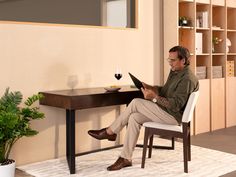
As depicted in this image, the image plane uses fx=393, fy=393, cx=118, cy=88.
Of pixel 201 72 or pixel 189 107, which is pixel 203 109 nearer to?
pixel 201 72

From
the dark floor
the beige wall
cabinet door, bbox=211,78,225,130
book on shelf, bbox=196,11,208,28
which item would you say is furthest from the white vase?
book on shelf, bbox=196,11,208,28

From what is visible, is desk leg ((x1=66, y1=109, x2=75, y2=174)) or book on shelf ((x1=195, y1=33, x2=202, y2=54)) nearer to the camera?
desk leg ((x1=66, y1=109, x2=75, y2=174))

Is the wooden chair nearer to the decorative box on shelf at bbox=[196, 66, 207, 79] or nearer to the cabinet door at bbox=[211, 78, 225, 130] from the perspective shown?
the decorative box on shelf at bbox=[196, 66, 207, 79]

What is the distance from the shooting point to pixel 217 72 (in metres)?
5.49

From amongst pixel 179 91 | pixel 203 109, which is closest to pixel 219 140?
pixel 203 109

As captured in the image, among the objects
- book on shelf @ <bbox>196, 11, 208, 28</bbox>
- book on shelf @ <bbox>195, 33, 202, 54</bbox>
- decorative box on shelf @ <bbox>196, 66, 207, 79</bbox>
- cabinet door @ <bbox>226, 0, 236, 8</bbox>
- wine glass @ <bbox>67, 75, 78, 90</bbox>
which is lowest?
wine glass @ <bbox>67, 75, 78, 90</bbox>

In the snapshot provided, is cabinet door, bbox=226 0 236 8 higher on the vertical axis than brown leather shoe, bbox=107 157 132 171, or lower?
higher

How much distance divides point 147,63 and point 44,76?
4.94ft

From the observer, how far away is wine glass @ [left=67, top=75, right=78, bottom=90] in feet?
13.6

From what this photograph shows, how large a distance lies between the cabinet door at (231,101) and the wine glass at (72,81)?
8.17 ft

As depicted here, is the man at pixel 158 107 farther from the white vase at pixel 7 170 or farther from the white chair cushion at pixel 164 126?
the white vase at pixel 7 170

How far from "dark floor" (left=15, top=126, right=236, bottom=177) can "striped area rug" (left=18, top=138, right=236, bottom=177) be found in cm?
25

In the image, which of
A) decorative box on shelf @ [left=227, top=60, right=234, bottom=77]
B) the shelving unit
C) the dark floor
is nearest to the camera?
the dark floor

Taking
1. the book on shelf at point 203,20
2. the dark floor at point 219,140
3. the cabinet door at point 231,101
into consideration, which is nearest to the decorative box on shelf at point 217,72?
the cabinet door at point 231,101
